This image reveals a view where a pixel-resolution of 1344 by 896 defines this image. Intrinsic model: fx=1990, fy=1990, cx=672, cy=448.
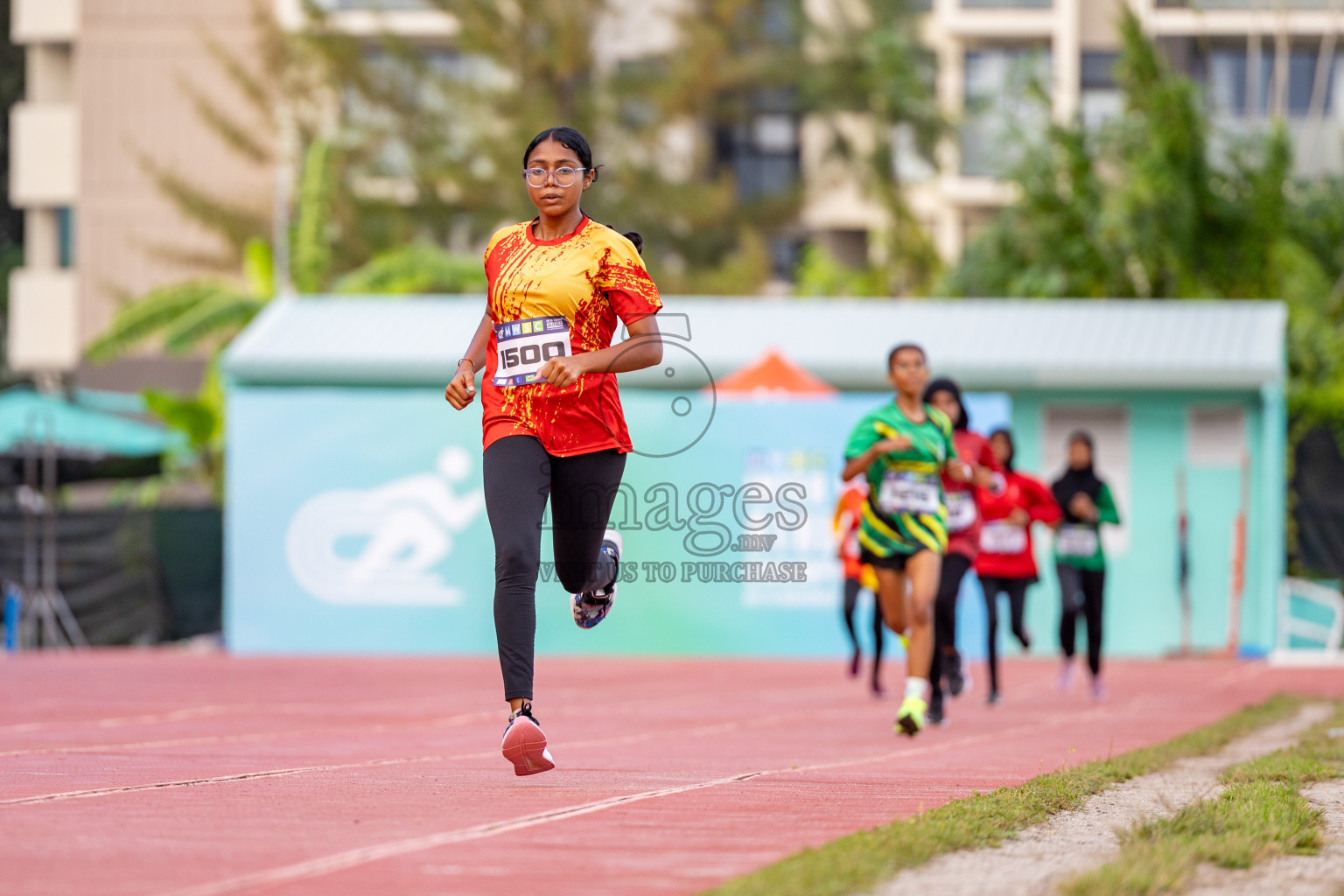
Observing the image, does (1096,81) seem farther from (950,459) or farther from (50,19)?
(950,459)

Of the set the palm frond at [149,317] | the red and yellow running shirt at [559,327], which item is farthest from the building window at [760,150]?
the red and yellow running shirt at [559,327]

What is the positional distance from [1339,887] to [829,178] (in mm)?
38130

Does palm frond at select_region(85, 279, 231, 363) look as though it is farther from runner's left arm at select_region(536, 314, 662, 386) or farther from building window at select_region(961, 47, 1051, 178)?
runner's left arm at select_region(536, 314, 662, 386)

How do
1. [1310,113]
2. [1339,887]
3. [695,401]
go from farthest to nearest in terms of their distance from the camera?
1. [1310,113]
2. [695,401]
3. [1339,887]

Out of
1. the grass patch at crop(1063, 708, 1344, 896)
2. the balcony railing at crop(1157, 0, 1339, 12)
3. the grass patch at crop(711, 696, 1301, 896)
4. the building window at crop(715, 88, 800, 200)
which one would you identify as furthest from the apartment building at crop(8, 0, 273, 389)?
the grass patch at crop(1063, 708, 1344, 896)

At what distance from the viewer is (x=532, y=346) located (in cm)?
657

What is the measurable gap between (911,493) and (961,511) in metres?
2.77

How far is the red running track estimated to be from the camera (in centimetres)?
460

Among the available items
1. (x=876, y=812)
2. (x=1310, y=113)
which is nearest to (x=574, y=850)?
(x=876, y=812)

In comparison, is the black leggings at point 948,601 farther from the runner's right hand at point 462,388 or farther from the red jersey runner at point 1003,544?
the runner's right hand at point 462,388

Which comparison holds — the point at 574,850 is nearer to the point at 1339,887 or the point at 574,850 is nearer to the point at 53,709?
the point at 1339,887

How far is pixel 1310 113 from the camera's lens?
32875 millimetres

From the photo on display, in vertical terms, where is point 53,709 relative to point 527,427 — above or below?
below

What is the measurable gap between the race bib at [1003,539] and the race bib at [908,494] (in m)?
4.49
